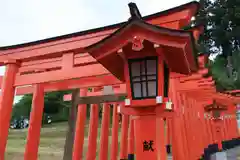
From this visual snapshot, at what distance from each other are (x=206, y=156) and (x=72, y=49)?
1292cm

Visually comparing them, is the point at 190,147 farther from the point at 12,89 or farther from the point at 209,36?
the point at 209,36

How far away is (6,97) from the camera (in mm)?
6996

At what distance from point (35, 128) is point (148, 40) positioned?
5205 mm

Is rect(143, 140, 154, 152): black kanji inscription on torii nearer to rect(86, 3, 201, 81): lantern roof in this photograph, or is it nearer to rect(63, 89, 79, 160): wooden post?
rect(86, 3, 201, 81): lantern roof

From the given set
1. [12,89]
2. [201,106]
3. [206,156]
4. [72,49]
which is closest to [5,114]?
[12,89]

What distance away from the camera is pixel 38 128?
7.71 meters

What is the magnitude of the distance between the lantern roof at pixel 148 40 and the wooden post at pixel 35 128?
3847 mm

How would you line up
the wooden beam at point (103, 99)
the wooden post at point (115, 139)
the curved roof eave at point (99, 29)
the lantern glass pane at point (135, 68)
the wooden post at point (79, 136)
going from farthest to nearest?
the wooden post at point (115, 139) → the wooden post at point (79, 136) → the wooden beam at point (103, 99) → the curved roof eave at point (99, 29) → the lantern glass pane at point (135, 68)

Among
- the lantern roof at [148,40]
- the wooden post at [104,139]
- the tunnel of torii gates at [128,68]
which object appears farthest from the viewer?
the wooden post at [104,139]

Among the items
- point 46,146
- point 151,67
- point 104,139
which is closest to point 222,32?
point 46,146

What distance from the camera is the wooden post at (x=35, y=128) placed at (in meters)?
7.39

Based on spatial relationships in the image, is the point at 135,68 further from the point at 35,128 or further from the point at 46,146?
the point at 46,146

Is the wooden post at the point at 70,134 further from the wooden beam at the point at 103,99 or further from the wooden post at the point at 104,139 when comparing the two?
the wooden post at the point at 104,139

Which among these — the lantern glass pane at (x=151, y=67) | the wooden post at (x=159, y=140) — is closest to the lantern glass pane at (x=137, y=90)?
the lantern glass pane at (x=151, y=67)
